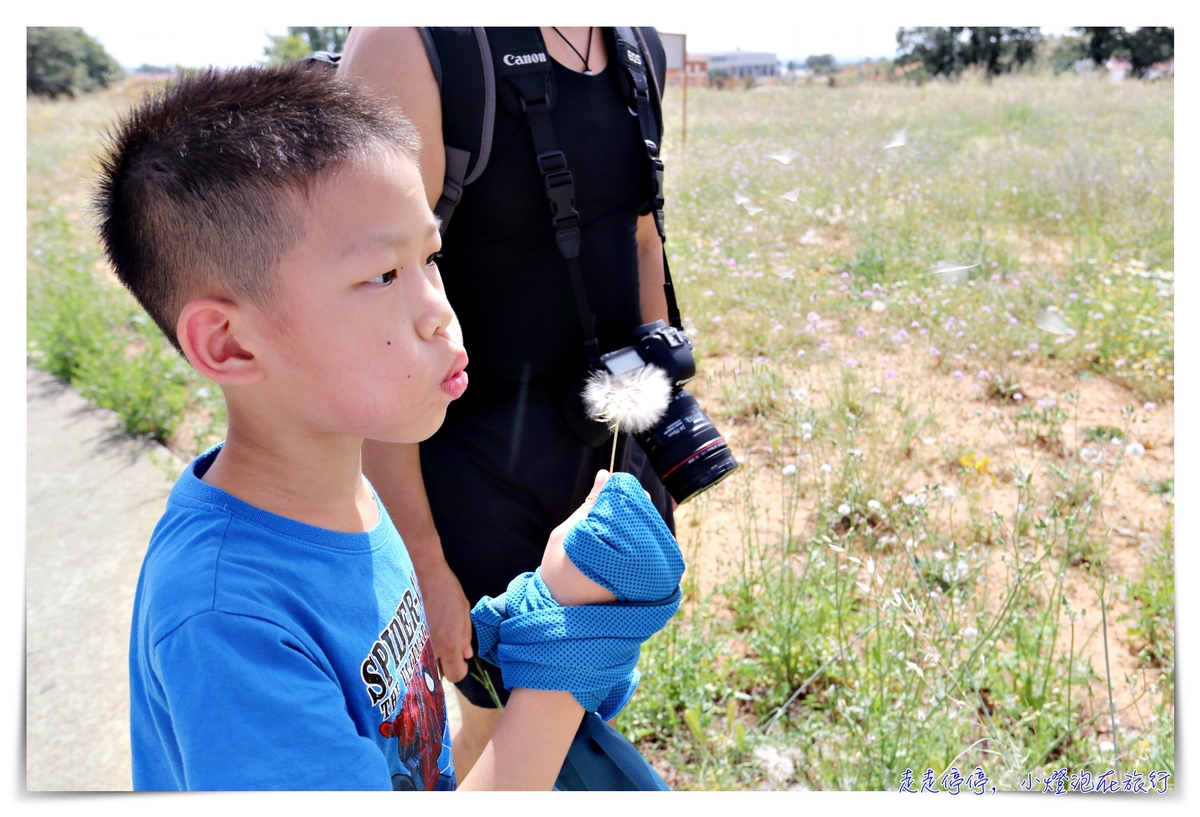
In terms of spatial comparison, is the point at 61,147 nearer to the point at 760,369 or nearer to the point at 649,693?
the point at 760,369

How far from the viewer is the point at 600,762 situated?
1090mm

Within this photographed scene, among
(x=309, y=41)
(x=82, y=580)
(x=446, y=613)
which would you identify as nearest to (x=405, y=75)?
(x=446, y=613)

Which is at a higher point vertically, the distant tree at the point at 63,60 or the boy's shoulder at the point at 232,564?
the distant tree at the point at 63,60

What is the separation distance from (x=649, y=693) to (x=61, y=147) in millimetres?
11344

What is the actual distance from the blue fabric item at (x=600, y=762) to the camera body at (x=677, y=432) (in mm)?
538

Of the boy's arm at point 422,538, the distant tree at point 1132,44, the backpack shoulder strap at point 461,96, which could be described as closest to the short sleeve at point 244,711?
the boy's arm at point 422,538

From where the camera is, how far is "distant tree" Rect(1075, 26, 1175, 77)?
1.80 metres

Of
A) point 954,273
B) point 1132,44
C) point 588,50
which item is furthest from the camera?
point 954,273

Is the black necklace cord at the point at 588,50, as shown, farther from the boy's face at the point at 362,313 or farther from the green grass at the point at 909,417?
the green grass at the point at 909,417

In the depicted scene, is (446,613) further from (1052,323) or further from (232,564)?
(1052,323)

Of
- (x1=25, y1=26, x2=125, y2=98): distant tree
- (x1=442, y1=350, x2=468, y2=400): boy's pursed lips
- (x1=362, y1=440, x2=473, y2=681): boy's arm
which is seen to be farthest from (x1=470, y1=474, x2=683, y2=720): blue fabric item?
(x1=25, y1=26, x2=125, y2=98): distant tree

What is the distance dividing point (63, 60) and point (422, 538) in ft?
13.0

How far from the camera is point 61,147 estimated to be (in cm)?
1028

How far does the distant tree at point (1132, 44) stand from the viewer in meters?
1.80
